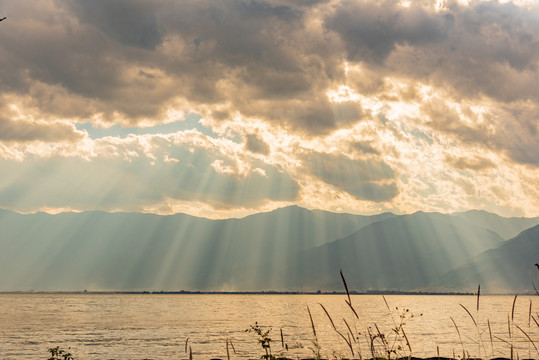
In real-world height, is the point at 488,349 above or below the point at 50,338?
below

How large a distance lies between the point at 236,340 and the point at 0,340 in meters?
39.0

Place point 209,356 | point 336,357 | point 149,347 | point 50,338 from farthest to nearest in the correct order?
point 50,338 → point 149,347 → point 209,356 → point 336,357

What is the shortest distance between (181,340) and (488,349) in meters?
49.6

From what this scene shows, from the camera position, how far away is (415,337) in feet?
300

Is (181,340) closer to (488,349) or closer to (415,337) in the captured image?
(415,337)

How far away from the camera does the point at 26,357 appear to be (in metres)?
64.0

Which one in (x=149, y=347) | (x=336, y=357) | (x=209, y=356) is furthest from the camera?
(x=149, y=347)

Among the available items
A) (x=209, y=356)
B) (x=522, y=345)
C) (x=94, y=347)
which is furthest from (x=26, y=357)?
(x=522, y=345)

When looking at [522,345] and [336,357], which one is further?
[522,345]

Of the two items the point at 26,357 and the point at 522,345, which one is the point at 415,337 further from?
the point at 26,357

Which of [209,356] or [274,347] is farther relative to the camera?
[274,347]

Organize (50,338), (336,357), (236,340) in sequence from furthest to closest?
1. (50,338)
2. (236,340)
3. (336,357)

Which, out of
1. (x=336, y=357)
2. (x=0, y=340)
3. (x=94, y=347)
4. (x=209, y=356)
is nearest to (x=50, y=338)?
(x=0, y=340)

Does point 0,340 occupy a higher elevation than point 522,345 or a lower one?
higher
